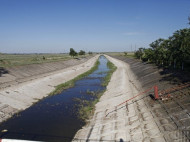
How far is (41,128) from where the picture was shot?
45.3 ft

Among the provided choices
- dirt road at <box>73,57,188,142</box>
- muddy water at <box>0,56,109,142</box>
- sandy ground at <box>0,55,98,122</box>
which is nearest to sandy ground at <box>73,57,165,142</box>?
dirt road at <box>73,57,188,142</box>

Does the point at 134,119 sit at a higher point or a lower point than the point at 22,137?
higher

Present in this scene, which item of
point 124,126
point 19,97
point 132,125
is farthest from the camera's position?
point 19,97

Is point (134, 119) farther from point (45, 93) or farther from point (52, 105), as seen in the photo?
point (45, 93)

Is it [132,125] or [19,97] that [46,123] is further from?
[19,97]

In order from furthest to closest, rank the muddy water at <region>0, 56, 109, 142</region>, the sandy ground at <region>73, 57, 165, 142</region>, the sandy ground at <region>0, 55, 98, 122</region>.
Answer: the sandy ground at <region>0, 55, 98, 122</region> → the muddy water at <region>0, 56, 109, 142</region> → the sandy ground at <region>73, 57, 165, 142</region>

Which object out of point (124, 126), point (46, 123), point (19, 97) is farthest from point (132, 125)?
point (19, 97)

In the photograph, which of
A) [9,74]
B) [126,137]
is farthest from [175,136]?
[9,74]

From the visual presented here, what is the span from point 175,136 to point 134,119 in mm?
3857

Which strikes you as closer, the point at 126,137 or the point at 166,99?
the point at 126,137

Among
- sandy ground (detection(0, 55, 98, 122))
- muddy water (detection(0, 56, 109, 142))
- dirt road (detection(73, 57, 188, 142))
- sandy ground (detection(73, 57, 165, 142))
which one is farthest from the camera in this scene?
sandy ground (detection(0, 55, 98, 122))

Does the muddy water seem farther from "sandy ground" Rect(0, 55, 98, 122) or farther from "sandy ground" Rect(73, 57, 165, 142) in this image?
"sandy ground" Rect(73, 57, 165, 142)

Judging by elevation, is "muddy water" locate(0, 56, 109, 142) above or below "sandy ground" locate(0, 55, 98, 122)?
below

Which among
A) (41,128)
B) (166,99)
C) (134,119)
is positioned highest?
(166,99)
